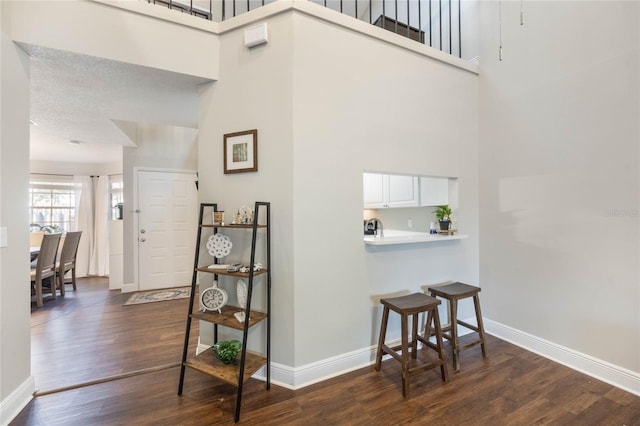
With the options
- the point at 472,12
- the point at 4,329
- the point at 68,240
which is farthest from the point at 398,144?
the point at 68,240

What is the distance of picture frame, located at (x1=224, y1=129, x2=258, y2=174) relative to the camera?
7.10ft

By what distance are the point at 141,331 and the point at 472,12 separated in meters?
4.90

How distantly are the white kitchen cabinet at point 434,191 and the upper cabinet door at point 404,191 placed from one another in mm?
61

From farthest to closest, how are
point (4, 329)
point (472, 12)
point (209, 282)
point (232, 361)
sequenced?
point (472, 12) < point (209, 282) < point (232, 361) < point (4, 329)

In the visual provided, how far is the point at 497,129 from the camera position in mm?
2805

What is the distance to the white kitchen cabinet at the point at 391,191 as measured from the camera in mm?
3113

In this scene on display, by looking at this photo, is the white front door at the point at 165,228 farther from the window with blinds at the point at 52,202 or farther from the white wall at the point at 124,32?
the white wall at the point at 124,32

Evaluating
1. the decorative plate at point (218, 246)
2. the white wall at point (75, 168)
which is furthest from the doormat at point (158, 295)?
the white wall at point (75, 168)

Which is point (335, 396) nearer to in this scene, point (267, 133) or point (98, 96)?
point (267, 133)

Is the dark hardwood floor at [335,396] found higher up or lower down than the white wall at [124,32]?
lower down

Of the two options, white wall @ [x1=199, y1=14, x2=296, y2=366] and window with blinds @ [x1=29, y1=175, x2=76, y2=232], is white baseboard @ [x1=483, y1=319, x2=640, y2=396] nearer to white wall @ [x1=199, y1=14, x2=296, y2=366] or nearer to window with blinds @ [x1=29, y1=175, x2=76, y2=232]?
white wall @ [x1=199, y1=14, x2=296, y2=366]

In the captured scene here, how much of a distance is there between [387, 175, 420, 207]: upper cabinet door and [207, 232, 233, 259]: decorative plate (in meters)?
1.93

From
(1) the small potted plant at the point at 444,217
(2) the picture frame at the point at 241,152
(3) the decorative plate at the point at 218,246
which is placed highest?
(2) the picture frame at the point at 241,152

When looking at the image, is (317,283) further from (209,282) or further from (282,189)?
(209,282)
